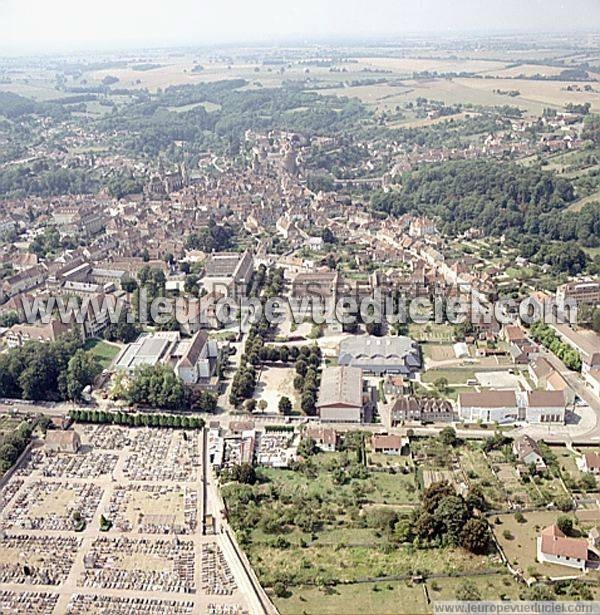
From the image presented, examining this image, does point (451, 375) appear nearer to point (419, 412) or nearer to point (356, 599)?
point (419, 412)

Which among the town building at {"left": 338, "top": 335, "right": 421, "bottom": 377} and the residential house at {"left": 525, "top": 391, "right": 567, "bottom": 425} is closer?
the residential house at {"left": 525, "top": 391, "right": 567, "bottom": 425}

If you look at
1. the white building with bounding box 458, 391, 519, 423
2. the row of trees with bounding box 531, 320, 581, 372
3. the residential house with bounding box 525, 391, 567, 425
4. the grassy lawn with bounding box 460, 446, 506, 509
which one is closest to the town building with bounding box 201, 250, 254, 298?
the row of trees with bounding box 531, 320, 581, 372

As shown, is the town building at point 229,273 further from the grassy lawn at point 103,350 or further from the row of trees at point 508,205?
the row of trees at point 508,205

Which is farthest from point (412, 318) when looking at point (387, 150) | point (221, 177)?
point (387, 150)

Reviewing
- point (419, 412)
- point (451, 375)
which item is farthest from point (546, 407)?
point (451, 375)

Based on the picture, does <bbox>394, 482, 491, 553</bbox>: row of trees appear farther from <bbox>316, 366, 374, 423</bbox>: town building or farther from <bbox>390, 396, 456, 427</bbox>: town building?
<bbox>316, 366, 374, 423</bbox>: town building

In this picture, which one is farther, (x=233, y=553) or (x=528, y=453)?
(x=528, y=453)
